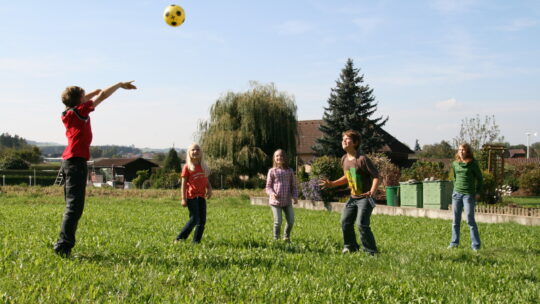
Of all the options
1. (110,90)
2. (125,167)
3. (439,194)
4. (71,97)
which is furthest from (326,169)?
(125,167)

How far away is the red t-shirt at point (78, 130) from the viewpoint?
6043 mm

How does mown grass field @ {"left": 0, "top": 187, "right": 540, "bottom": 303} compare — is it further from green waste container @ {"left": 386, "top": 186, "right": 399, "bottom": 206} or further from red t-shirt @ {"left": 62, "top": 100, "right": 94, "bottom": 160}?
green waste container @ {"left": 386, "top": 186, "right": 399, "bottom": 206}

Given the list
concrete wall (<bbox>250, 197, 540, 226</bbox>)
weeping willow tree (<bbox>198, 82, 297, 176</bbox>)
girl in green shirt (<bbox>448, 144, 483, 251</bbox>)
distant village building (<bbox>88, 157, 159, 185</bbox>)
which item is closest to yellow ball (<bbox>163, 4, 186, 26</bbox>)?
girl in green shirt (<bbox>448, 144, 483, 251</bbox>)

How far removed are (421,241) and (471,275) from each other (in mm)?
3778

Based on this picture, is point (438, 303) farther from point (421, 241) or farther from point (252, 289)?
point (421, 241)

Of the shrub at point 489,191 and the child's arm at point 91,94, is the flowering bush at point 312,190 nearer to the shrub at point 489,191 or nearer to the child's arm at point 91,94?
the shrub at point 489,191

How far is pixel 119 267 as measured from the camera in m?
5.67

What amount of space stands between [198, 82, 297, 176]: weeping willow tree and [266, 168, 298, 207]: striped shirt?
29.5 m

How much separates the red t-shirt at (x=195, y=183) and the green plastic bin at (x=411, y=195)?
1142cm

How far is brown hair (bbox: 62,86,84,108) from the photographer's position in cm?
619

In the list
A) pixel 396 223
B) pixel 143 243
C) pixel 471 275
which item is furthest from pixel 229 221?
pixel 471 275

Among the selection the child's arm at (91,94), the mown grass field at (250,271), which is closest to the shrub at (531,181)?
the mown grass field at (250,271)

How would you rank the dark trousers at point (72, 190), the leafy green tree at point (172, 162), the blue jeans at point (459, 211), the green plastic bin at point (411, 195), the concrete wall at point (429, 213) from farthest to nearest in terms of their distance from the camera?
the leafy green tree at point (172, 162)
the green plastic bin at point (411, 195)
the concrete wall at point (429, 213)
the blue jeans at point (459, 211)
the dark trousers at point (72, 190)

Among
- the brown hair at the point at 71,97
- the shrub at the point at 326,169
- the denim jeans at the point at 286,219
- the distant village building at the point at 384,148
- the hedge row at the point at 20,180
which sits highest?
the distant village building at the point at 384,148
